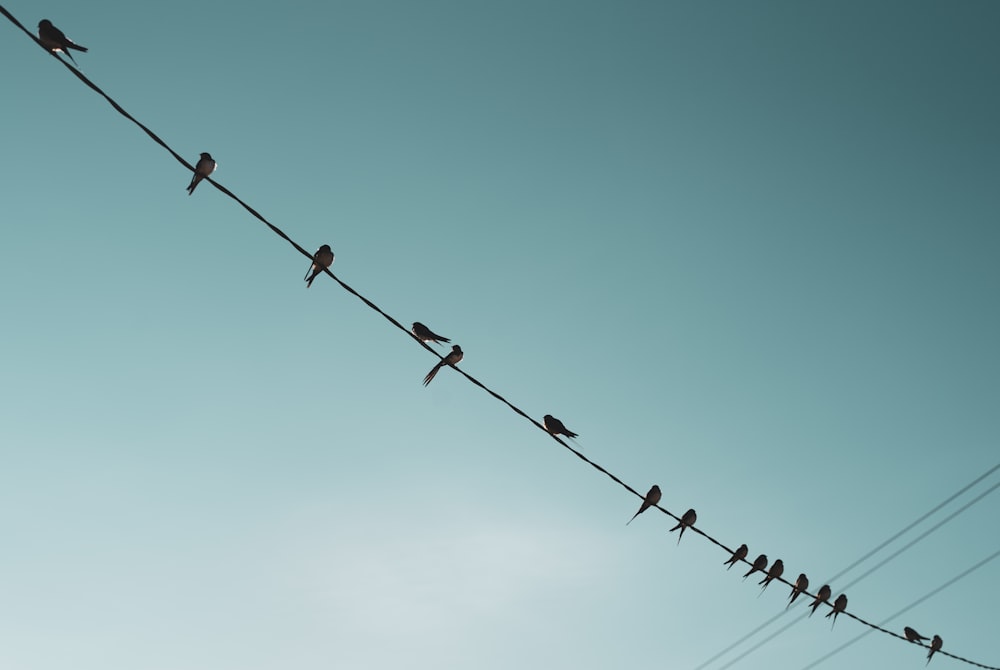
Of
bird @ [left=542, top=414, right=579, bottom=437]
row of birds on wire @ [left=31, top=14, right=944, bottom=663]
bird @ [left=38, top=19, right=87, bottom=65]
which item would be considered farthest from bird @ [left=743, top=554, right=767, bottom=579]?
bird @ [left=38, top=19, right=87, bottom=65]

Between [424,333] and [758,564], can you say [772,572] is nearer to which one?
[758,564]

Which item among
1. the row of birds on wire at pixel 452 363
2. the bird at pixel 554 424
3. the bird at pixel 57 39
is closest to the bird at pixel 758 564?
the row of birds on wire at pixel 452 363

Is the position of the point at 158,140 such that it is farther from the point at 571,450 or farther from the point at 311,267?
the point at 571,450

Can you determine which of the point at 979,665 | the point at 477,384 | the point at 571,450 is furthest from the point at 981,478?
the point at 477,384

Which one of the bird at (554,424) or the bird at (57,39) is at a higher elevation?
the bird at (554,424)

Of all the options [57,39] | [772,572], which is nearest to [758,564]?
[772,572]

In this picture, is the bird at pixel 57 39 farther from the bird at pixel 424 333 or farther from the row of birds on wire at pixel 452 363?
the bird at pixel 424 333

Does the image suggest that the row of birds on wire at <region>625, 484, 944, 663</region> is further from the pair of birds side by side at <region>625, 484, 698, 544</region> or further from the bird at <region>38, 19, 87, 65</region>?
the bird at <region>38, 19, 87, 65</region>

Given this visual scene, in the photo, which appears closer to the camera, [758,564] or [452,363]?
[452,363]

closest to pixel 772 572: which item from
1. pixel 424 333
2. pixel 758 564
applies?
pixel 758 564

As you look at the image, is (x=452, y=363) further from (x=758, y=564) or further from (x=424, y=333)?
(x=758, y=564)

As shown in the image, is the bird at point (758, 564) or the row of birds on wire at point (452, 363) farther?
Answer: the bird at point (758, 564)

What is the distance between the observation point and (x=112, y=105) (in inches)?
197

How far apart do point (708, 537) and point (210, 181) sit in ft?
24.7
